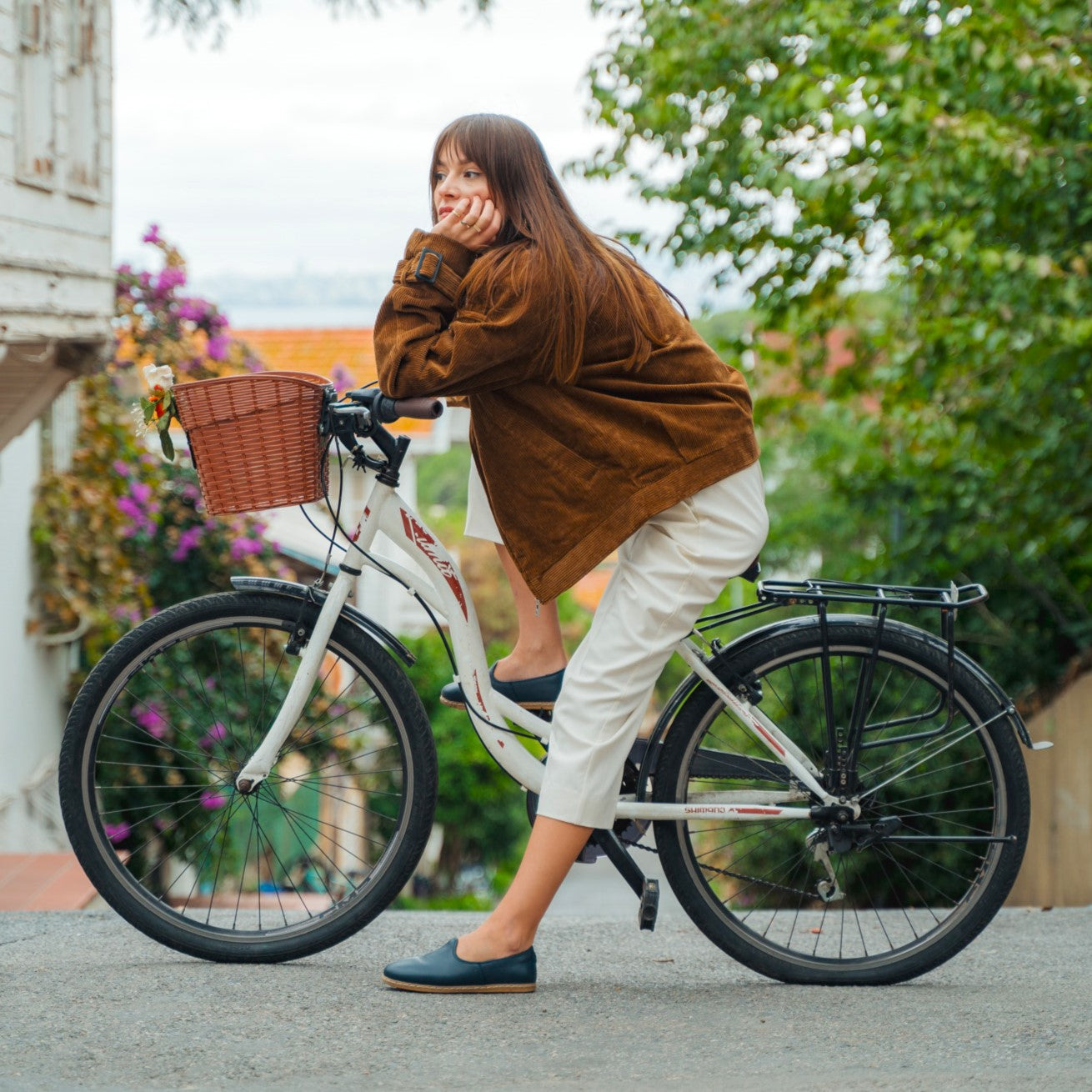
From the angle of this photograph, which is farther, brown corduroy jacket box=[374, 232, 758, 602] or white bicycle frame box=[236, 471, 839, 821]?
white bicycle frame box=[236, 471, 839, 821]

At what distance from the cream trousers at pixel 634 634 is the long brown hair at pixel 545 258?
361mm

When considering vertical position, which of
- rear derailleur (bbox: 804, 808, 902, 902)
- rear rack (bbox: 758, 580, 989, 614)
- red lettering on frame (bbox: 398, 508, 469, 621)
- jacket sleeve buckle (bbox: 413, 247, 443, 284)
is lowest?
rear derailleur (bbox: 804, 808, 902, 902)

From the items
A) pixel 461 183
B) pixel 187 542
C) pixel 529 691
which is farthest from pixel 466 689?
pixel 187 542

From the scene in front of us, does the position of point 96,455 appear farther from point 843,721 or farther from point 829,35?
point 843,721

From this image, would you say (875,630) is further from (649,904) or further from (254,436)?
(254,436)

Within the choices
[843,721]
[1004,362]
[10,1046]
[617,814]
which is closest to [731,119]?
[1004,362]

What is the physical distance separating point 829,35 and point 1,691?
16.7ft

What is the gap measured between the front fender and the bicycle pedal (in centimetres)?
68

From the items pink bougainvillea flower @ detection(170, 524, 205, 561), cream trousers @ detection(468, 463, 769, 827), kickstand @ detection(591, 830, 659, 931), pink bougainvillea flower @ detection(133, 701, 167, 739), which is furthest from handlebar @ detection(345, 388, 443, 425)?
pink bougainvillea flower @ detection(170, 524, 205, 561)

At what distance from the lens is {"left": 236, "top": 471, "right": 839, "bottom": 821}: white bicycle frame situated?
2.98 meters

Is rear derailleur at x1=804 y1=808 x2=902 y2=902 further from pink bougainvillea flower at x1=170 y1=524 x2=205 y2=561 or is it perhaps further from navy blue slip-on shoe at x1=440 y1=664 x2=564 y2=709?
pink bougainvillea flower at x1=170 y1=524 x2=205 y2=561

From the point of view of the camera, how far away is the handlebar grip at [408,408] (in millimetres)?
Result: 2770

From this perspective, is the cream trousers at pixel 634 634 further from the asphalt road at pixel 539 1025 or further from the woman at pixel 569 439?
the asphalt road at pixel 539 1025

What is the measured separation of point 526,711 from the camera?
3.04 m
